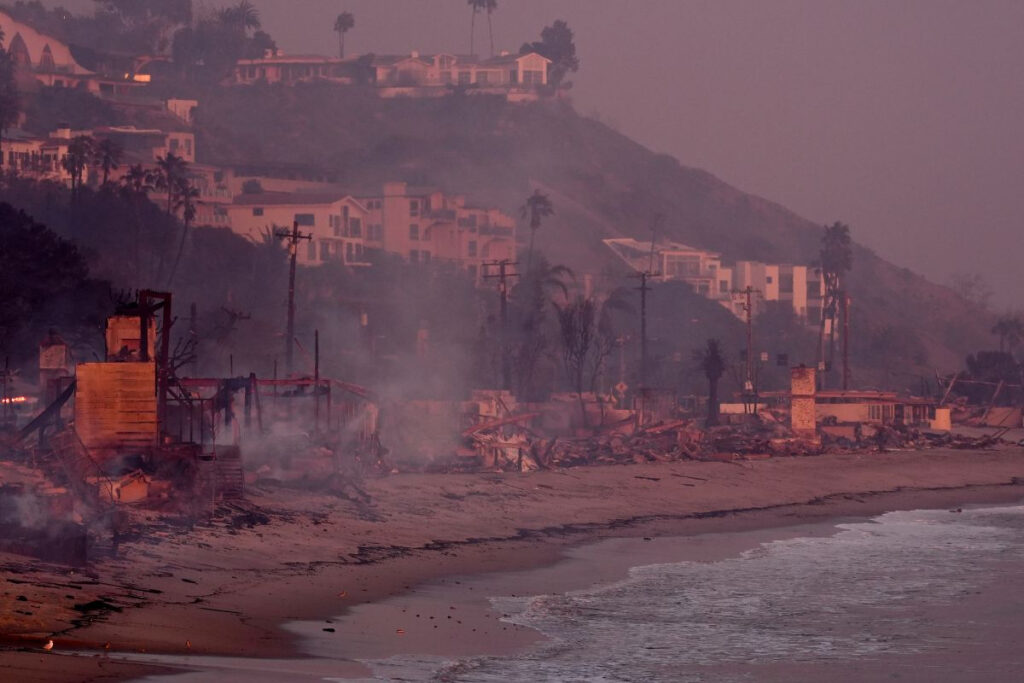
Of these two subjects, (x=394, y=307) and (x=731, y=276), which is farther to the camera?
(x=731, y=276)

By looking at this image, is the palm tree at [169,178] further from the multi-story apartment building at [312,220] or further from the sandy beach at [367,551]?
the sandy beach at [367,551]

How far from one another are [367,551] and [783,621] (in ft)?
27.4

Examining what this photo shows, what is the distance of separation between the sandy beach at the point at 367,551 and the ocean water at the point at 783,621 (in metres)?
1.28

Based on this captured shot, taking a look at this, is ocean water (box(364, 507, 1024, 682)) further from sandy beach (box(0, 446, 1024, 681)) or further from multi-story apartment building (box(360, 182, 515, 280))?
multi-story apartment building (box(360, 182, 515, 280))

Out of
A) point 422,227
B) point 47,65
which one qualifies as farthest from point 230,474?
point 47,65

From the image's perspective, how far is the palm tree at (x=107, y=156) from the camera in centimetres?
10791

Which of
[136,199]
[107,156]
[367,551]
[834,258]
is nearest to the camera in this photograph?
[367,551]

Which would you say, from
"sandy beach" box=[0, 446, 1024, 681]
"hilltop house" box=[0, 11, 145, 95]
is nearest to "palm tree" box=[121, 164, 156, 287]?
"sandy beach" box=[0, 446, 1024, 681]

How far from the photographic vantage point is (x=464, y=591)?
82.8 feet

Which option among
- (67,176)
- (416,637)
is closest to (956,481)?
(416,637)

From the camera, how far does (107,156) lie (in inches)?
4257

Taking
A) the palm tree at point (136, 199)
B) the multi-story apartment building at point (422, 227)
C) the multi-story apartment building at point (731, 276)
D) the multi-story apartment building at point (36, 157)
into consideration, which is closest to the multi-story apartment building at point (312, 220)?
the multi-story apartment building at point (422, 227)

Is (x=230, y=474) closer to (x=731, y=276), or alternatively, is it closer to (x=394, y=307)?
(x=394, y=307)

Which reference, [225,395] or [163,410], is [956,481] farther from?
[163,410]
